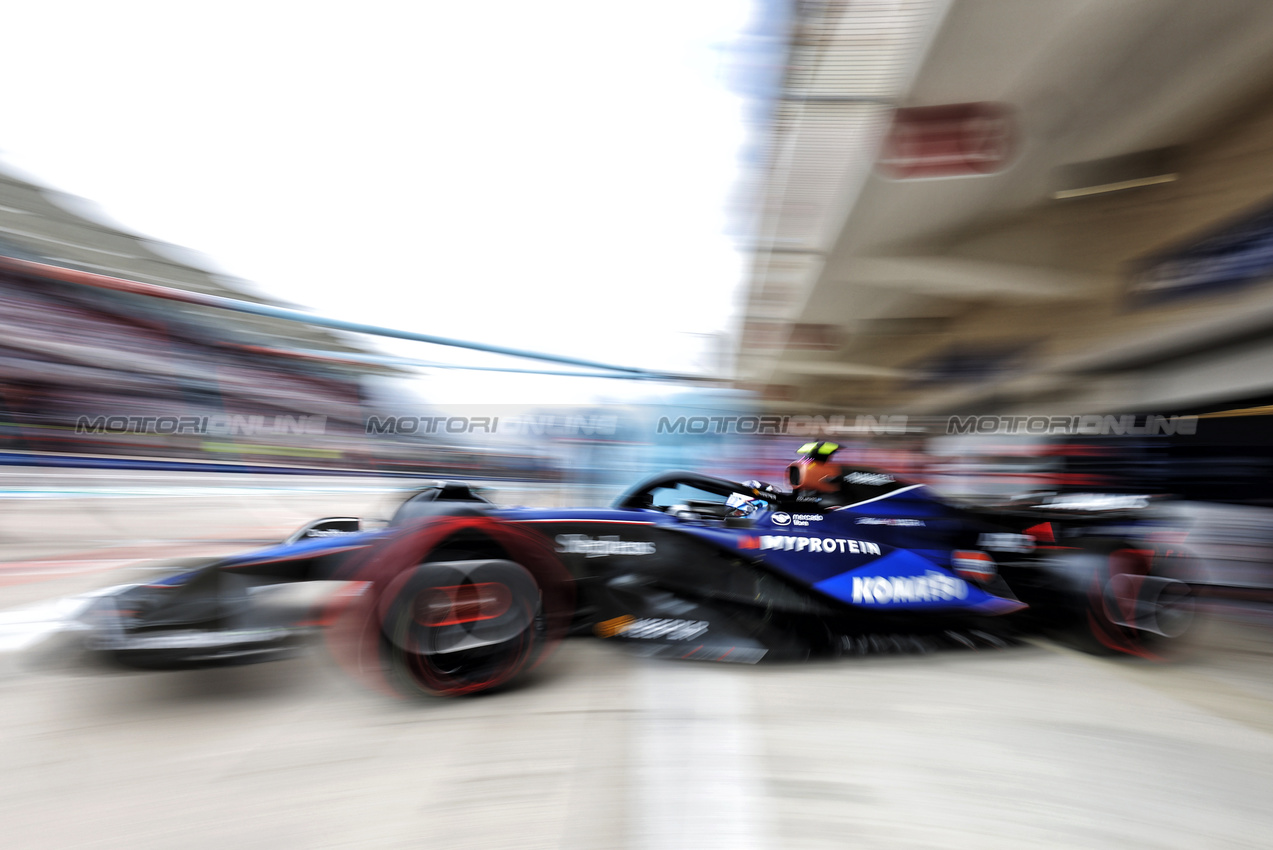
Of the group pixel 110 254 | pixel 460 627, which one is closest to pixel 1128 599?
pixel 460 627

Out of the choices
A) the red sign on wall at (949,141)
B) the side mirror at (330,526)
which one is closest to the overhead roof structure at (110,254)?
the side mirror at (330,526)

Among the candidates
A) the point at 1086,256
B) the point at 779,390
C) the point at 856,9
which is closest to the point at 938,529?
the point at 856,9

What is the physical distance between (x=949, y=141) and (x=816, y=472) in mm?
3054

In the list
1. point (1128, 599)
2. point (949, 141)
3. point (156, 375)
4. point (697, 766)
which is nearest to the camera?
point (697, 766)

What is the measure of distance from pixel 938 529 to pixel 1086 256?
5.38 metres

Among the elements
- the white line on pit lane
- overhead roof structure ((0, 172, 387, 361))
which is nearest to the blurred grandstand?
overhead roof structure ((0, 172, 387, 361))

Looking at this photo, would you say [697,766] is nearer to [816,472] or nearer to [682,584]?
[682,584]

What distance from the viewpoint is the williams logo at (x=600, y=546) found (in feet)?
7.48

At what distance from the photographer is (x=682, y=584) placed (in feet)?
7.55

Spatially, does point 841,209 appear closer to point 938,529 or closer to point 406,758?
point 938,529

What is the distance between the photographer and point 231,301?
8.26 meters

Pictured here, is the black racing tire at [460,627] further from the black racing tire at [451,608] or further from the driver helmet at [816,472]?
the driver helmet at [816,472]

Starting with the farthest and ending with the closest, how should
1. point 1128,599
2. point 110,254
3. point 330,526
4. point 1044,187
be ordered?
1. point 110,254
2. point 1044,187
3. point 330,526
4. point 1128,599

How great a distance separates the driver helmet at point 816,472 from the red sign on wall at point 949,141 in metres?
2.52
